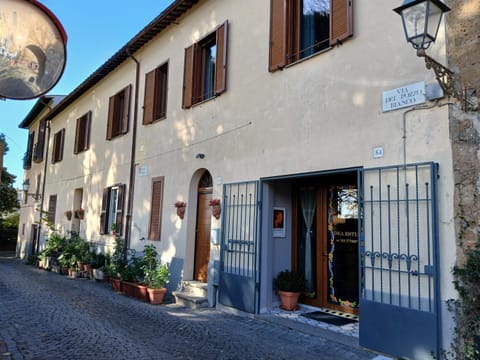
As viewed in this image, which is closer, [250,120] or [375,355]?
[375,355]

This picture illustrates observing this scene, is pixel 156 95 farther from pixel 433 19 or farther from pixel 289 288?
pixel 433 19

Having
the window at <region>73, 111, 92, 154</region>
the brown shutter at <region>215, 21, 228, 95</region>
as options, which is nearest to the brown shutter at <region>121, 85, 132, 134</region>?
the window at <region>73, 111, 92, 154</region>

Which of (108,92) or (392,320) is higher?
(108,92)

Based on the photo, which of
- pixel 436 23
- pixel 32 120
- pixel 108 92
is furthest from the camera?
pixel 32 120

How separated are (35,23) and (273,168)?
434 cm

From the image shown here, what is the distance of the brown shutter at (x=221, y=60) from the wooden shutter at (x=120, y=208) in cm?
463

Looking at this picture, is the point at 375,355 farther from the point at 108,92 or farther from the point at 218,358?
the point at 108,92

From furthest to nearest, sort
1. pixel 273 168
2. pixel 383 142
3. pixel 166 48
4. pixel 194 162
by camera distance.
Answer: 1. pixel 166 48
2. pixel 194 162
3. pixel 273 168
4. pixel 383 142

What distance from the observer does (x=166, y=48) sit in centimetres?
985

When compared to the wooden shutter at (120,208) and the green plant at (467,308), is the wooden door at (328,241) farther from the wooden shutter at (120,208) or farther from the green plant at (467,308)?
the wooden shutter at (120,208)

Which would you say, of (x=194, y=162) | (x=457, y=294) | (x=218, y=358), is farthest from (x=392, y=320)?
(x=194, y=162)

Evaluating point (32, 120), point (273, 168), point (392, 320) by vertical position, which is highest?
point (32, 120)

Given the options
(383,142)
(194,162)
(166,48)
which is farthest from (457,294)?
(166,48)

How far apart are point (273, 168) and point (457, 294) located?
3113 millimetres
